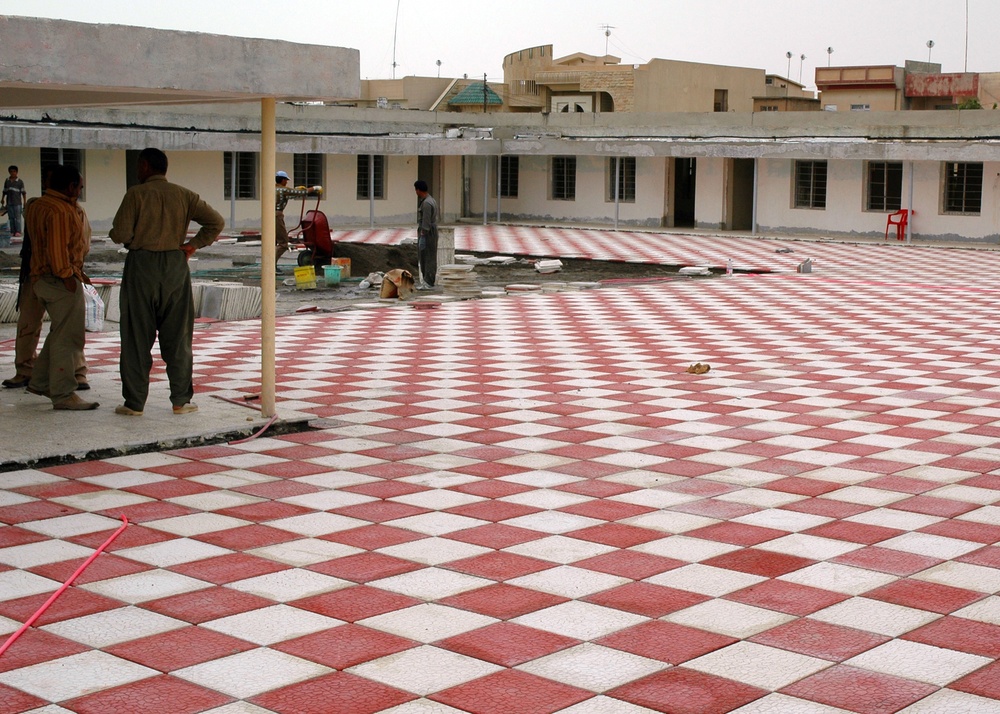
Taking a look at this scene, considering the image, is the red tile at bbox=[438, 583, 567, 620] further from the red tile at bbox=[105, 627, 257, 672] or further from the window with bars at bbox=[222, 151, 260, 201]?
the window with bars at bbox=[222, 151, 260, 201]

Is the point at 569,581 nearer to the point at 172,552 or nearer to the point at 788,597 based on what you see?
the point at 788,597

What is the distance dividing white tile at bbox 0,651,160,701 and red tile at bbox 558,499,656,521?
236cm

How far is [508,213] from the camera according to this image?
35875mm

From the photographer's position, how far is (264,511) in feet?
18.4

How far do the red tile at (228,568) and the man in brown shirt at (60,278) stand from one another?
3.06 m

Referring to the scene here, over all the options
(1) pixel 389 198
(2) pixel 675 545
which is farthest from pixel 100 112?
(2) pixel 675 545

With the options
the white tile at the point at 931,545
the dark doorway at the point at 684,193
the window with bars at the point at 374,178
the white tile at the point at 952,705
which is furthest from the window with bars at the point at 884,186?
the white tile at the point at 952,705

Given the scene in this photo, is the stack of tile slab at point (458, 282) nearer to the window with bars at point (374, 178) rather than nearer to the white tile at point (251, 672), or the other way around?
the white tile at point (251, 672)

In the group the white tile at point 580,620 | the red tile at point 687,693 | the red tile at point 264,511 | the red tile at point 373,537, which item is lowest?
the red tile at point 687,693

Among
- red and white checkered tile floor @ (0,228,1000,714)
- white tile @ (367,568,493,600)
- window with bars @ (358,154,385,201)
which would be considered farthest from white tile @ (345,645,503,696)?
window with bars @ (358,154,385,201)

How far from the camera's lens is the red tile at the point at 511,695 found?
3.53 m

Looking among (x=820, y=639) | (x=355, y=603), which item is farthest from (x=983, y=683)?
(x=355, y=603)

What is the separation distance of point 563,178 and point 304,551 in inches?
1185

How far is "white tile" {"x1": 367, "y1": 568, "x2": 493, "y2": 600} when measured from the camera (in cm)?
452
